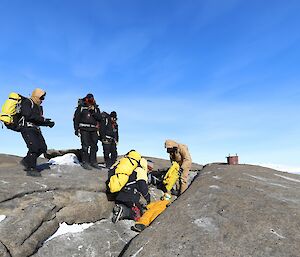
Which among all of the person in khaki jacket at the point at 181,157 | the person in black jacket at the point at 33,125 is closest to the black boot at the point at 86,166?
the person in black jacket at the point at 33,125

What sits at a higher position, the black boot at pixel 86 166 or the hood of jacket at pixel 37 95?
the hood of jacket at pixel 37 95

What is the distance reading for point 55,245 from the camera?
6.99 meters

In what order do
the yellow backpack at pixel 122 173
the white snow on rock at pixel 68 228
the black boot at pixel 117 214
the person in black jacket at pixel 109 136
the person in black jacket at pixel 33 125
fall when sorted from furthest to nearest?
the person in black jacket at pixel 109 136 → the person in black jacket at pixel 33 125 → the yellow backpack at pixel 122 173 → the black boot at pixel 117 214 → the white snow on rock at pixel 68 228

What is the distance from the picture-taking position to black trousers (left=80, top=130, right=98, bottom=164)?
12094 mm

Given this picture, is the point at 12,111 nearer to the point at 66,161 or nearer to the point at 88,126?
the point at 88,126

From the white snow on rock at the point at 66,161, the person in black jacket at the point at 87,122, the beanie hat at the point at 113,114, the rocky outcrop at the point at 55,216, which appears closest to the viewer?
the rocky outcrop at the point at 55,216

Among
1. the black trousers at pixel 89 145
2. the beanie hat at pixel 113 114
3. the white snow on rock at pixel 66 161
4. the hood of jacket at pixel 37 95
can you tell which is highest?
the beanie hat at pixel 113 114

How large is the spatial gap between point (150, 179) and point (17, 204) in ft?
20.0

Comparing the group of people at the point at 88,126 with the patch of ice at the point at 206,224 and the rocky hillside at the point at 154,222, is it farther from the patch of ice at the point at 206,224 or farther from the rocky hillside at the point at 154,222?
the patch of ice at the point at 206,224

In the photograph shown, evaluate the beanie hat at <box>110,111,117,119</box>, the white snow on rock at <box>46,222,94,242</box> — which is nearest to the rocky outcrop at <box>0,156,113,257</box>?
the white snow on rock at <box>46,222,94,242</box>

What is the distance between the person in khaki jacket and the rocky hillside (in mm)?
2188

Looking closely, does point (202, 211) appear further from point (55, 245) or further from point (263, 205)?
point (55, 245)

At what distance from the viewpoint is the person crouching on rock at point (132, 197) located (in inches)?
339

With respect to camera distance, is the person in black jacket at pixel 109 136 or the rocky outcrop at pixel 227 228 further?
the person in black jacket at pixel 109 136
